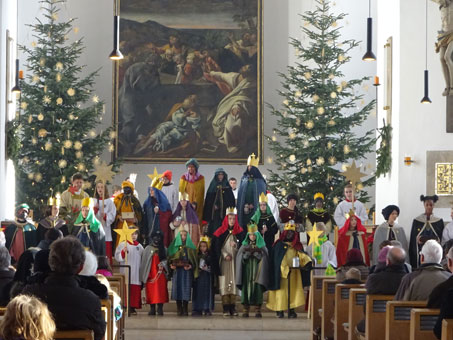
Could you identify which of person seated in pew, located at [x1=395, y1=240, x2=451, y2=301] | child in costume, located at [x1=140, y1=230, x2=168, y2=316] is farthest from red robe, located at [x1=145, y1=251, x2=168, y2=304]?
person seated in pew, located at [x1=395, y1=240, x2=451, y2=301]

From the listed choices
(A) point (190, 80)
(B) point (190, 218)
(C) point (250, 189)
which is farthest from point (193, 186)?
(A) point (190, 80)

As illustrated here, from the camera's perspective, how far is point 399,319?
324 inches

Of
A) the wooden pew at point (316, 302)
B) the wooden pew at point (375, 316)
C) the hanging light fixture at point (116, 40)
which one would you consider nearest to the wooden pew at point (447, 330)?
the wooden pew at point (375, 316)

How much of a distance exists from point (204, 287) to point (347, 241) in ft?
9.01

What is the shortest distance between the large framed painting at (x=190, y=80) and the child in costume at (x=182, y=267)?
26.2 ft

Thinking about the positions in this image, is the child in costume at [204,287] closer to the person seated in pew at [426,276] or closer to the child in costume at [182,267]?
the child in costume at [182,267]

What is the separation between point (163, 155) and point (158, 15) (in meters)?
3.37

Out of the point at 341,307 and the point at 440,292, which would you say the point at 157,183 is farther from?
the point at 440,292

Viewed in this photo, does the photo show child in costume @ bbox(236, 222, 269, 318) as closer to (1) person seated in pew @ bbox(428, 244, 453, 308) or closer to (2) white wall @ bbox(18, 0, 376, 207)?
(1) person seated in pew @ bbox(428, 244, 453, 308)

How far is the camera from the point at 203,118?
76.5 ft

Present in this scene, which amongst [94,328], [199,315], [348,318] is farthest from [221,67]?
[94,328]

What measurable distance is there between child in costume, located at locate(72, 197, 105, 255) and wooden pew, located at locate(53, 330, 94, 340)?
8961mm

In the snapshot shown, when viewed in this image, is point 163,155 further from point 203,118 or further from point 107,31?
point 107,31

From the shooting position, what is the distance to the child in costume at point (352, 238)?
1611 centimetres
